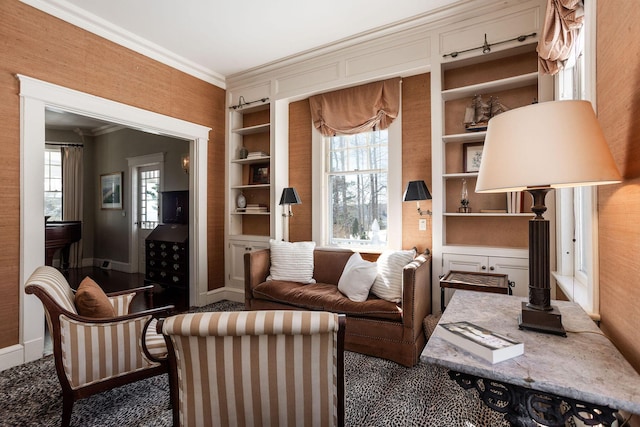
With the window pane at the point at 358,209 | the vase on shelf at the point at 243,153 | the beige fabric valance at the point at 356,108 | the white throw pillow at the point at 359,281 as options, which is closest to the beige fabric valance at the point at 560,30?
the beige fabric valance at the point at 356,108

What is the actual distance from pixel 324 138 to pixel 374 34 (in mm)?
1240

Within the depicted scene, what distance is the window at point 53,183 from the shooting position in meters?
6.18

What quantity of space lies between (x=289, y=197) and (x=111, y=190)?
4958 millimetres

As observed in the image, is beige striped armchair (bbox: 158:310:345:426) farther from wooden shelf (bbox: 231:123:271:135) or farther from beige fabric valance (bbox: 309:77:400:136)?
wooden shelf (bbox: 231:123:271:135)

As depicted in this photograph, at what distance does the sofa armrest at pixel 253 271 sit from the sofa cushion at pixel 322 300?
0.27 ft

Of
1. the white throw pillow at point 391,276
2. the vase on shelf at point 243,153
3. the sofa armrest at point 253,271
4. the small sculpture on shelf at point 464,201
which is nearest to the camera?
the white throw pillow at point 391,276

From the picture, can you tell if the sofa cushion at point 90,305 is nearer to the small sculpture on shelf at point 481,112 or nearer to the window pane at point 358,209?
the window pane at point 358,209

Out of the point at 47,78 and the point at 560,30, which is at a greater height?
the point at 47,78

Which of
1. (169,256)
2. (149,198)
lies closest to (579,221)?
(169,256)

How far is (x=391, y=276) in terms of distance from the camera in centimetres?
271

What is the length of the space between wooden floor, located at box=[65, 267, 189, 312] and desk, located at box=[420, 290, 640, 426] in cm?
368

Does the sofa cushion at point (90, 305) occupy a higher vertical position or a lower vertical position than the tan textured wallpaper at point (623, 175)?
lower

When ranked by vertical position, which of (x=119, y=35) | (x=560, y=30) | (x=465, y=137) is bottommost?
(x=465, y=137)

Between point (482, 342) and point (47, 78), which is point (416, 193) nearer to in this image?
point (482, 342)
